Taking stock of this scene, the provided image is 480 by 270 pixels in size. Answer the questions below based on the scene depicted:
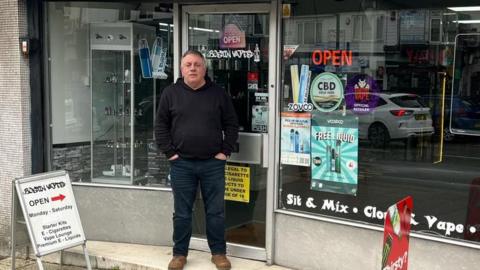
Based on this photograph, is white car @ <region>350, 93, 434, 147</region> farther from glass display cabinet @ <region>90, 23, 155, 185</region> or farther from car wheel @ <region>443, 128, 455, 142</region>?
glass display cabinet @ <region>90, 23, 155, 185</region>

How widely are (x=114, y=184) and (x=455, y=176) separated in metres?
3.30

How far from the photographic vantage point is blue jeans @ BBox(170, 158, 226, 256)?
5.06 metres

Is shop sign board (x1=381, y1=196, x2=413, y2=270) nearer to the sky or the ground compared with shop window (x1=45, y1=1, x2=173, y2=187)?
nearer to the ground

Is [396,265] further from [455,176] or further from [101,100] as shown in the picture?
[101,100]

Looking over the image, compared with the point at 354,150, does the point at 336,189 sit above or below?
below

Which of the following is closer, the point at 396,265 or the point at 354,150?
the point at 396,265

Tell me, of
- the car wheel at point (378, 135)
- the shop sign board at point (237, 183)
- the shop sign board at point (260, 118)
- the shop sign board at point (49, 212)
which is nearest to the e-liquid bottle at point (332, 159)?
the car wheel at point (378, 135)

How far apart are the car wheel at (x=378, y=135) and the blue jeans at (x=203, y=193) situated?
127cm

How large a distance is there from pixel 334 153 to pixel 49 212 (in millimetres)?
2433

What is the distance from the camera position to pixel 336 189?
5.07m

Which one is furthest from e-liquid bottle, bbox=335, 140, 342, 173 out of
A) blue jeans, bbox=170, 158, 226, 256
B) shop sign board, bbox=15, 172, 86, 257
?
→ shop sign board, bbox=15, 172, 86, 257

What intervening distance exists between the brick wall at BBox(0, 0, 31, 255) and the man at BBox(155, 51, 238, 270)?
177cm

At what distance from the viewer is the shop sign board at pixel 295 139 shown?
5.19 m

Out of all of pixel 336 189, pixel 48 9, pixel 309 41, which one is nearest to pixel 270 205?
pixel 336 189
